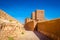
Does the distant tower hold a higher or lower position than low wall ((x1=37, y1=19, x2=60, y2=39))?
higher

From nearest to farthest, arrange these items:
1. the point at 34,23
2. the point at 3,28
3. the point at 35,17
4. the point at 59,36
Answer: the point at 59,36
the point at 3,28
the point at 34,23
the point at 35,17

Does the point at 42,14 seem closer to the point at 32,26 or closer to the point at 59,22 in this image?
the point at 32,26

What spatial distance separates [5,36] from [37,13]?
73.7ft

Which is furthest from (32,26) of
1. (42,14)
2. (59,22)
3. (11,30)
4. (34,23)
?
(59,22)

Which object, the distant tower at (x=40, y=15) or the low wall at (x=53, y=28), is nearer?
the low wall at (x=53, y=28)

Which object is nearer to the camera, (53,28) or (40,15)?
(53,28)

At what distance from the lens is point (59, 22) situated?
858cm

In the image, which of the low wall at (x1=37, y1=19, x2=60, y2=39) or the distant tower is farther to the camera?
the distant tower

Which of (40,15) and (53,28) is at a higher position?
(40,15)

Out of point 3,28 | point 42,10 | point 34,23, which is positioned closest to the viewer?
point 3,28

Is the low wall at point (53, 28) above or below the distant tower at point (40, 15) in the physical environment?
below

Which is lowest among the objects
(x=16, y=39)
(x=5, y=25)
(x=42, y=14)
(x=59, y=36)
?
(x=16, y=39)

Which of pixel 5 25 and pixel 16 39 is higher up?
pixel 5 25

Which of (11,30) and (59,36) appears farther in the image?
(11,30)
